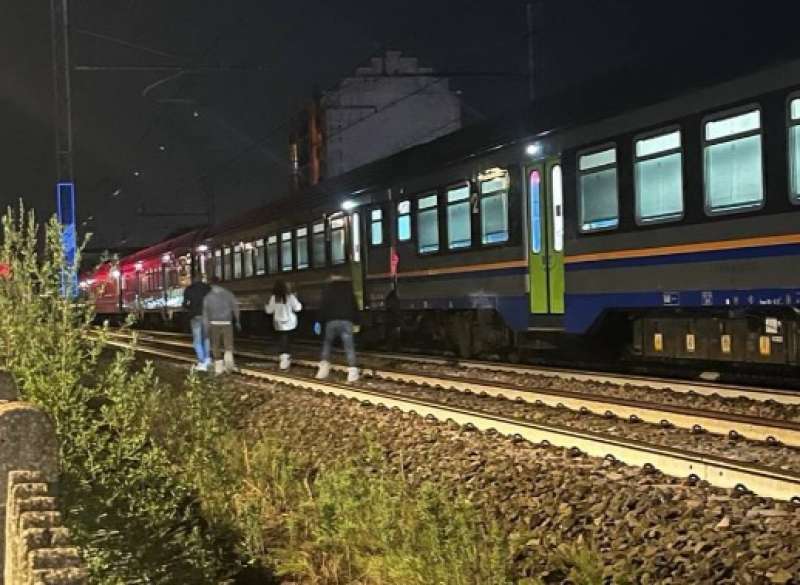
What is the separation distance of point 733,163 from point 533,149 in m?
3.93

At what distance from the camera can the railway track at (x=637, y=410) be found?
8.58 meters

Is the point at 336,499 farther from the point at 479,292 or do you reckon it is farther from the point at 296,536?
the point at 479,292

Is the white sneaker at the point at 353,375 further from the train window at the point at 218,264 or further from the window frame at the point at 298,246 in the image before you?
the train window at the point at 218,264

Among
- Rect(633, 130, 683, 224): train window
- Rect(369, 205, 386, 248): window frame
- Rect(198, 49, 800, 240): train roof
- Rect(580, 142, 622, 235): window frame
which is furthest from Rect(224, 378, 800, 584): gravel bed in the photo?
Rect(369, 205, 386, 248): window frame

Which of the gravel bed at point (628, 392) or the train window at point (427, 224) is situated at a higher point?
the train window at point (427, 224)

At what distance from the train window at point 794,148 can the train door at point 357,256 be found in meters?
11.3

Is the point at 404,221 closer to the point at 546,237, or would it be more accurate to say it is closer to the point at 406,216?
the point at 406,216

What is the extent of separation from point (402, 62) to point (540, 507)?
60.6m

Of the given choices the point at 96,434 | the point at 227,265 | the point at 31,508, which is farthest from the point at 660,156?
the point at 227,265

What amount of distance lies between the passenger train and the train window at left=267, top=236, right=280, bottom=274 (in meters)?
4.81

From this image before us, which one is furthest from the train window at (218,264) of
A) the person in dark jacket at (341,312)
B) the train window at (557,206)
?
the train window at (557,206)

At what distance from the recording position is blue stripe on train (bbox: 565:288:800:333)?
10398mm

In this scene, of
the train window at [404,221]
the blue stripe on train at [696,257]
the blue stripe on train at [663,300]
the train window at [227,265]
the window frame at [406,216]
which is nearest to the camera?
the blue stripe on train at [696,257]

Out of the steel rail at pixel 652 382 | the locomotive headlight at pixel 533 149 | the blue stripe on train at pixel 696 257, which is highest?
the locomotive headlight at pixel 533 149
